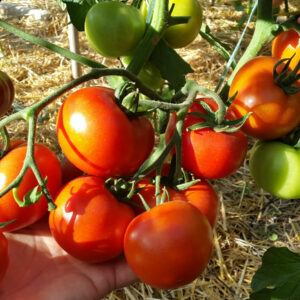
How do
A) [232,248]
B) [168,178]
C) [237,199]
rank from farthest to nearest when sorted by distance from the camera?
[237,199] → [232,248] → [168,178]

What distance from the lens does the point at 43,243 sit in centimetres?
88

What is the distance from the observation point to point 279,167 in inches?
32.6

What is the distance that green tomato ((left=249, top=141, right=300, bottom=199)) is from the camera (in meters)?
0.82

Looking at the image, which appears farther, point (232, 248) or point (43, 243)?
A: point (232, 248)

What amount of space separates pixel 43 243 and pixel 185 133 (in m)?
0.44

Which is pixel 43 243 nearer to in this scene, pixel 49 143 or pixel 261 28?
pixel 261 28

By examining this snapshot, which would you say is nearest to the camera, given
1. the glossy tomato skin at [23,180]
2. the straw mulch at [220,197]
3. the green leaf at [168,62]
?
the glossy tomato skin at [23,180]

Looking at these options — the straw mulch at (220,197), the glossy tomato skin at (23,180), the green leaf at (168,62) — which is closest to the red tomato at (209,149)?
the green leaf at (168,62)

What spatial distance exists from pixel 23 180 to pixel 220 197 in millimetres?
1121

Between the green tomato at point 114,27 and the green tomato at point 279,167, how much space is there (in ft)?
1.22

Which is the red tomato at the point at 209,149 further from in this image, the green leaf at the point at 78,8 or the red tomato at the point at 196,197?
the green leaf at the point at 78,8

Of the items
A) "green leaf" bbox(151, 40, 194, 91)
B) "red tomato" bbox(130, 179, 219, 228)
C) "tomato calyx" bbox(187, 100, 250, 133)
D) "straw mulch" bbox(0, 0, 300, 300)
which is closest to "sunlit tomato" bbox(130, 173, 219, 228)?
"red tomato" bbox(130, 179, 219, 228)

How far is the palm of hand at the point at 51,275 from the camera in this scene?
2.61ft

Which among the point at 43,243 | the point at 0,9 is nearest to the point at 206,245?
the point at 43,243
